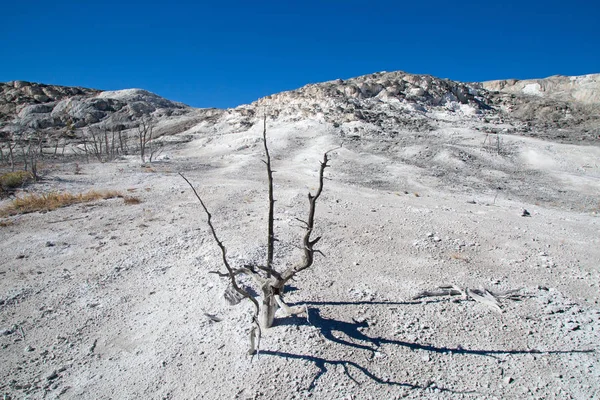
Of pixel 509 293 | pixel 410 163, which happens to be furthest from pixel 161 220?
pixel 410 163

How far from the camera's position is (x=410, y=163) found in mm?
20000

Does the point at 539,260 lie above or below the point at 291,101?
below

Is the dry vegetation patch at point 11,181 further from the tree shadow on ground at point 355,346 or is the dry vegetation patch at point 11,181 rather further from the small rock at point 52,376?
the tree shadow on ground at point 355,346

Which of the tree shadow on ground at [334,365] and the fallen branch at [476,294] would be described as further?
the fallen branch at [476,294]

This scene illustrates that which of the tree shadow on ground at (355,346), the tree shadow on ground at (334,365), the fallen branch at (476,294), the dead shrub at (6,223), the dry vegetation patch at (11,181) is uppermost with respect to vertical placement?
the dry vegetation patch at (11,181)

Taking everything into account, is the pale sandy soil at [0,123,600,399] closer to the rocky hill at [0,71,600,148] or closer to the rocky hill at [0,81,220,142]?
the rocky hill at [0,71,600,148]

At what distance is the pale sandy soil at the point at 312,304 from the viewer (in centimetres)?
395

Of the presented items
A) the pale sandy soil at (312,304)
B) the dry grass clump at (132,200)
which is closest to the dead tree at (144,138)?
the dry grass clump at (132,200)

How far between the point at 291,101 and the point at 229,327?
3292 centimetres

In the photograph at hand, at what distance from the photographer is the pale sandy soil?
13.0ft

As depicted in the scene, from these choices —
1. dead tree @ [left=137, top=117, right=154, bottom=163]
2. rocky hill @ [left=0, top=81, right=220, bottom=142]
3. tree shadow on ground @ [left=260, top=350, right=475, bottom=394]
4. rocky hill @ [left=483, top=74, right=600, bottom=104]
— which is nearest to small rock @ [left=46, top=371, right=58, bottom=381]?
tree shadow on ground @ [left=260, top=350, right=475, bottom=394]

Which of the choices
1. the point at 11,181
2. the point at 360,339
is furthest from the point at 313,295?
the point at 11,181

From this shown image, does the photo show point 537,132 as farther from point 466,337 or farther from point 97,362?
point 97,362

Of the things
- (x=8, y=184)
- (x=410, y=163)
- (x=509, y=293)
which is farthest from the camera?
(x=410, y=163)
